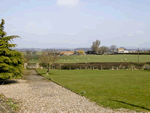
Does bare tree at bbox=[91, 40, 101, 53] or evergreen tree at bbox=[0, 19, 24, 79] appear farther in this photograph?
bare tree at bbox=[91, 40, 101, 53]

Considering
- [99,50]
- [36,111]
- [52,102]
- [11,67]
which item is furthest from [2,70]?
[99,50]

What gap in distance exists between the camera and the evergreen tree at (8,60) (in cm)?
2212

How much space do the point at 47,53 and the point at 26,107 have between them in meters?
28.7

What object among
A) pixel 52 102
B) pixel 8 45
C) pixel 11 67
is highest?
pixel 8 45

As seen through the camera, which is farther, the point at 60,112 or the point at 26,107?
the point at 26,107

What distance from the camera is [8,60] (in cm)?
2238

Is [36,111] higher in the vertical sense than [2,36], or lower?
lower

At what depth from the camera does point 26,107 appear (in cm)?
1159

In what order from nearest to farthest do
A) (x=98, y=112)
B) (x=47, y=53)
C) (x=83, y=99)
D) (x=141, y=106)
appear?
1. (x=98, y=112)
2. (x=141, y=106)
3. (x=83, y=99)
4. (x=47, y=53)

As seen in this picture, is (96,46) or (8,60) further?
(96,46)

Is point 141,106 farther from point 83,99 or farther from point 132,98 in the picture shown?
point 83,99

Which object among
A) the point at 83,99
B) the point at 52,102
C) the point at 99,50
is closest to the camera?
the point at 52,102

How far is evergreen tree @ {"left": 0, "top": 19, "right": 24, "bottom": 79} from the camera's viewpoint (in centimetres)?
2212

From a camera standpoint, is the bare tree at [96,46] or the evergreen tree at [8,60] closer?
the evergreen tree at [8,60]
